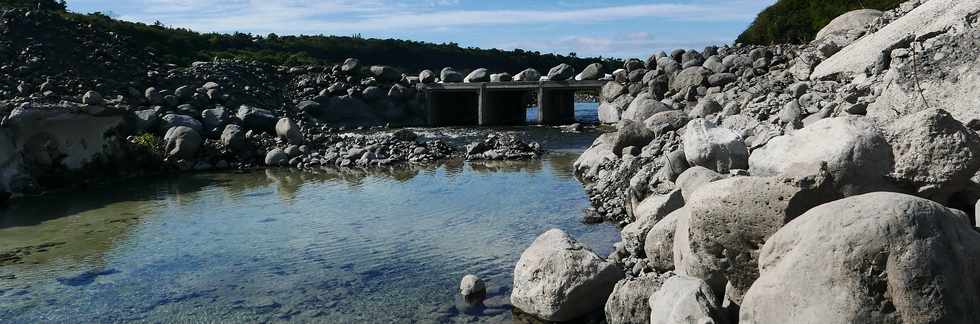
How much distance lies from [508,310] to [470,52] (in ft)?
324

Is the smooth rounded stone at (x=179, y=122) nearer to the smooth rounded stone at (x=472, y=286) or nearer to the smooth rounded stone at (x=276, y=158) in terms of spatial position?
the smooth rounded stone at (x=276, y=158)

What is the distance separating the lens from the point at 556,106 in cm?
5681

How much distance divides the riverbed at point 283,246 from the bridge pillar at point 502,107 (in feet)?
84.4

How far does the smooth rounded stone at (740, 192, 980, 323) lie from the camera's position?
277 inches

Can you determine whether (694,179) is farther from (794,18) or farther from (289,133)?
(794,18)

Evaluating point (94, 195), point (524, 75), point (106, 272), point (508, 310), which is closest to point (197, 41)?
point (524, 75)

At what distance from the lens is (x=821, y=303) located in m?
7.26

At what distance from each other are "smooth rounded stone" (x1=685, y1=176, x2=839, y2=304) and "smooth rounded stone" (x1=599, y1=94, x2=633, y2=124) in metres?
35.8

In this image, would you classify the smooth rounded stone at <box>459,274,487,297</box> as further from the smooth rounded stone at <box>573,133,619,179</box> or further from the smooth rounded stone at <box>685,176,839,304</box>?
the smooth rounded stone at <box>573,133,619,179</box>

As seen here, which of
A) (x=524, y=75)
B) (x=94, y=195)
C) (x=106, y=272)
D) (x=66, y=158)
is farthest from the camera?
(x=524, y=75)

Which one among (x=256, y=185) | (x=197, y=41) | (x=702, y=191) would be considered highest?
(x=197, y=41)

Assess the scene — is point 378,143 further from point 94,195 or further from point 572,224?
point 572,224

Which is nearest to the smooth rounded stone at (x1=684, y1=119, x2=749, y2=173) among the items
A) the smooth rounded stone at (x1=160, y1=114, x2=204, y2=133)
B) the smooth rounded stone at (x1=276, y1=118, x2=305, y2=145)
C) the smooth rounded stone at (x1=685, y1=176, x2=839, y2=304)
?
the smooth rounded stone at (x1=685, y1=176, x2=839, y2=304)

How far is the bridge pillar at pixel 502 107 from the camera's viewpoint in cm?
5462
